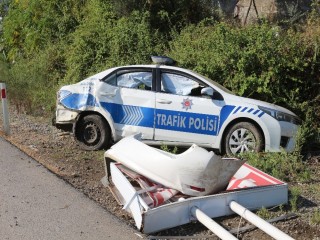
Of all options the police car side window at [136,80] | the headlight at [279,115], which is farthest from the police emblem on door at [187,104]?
the headlight at [279,115]

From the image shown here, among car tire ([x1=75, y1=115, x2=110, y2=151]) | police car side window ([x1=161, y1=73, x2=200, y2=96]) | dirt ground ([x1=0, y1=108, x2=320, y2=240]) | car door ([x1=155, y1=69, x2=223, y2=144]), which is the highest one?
police car side window ([x1=161, y1=73, x2=200, y2=96])

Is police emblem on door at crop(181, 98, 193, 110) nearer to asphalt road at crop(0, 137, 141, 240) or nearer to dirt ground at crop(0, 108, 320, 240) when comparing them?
dirt ground at crop(0, 108, 320, 240)

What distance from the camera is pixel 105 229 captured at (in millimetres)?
5562

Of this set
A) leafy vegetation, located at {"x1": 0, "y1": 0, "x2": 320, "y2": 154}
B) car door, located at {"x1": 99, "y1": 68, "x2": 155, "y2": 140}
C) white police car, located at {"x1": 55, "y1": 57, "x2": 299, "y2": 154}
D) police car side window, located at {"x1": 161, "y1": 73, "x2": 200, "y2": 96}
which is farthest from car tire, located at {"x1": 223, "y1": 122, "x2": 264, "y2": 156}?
car door, located at {"x1": 99, "y1": 68, "x2": 155, "y2": 140}

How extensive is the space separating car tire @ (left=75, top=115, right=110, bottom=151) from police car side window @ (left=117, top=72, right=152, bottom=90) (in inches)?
30.4

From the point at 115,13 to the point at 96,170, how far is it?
24.2 ft

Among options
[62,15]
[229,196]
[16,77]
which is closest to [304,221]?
[229,196]

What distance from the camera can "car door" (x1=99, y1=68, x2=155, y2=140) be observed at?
9039 millimetres

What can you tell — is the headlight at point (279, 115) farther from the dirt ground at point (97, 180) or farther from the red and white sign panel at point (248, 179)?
the red and white sign panel at point (248, 179)

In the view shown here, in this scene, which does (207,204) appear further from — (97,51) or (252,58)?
(97,51)

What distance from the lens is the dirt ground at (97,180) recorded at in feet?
18.3

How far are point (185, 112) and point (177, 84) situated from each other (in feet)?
1.90

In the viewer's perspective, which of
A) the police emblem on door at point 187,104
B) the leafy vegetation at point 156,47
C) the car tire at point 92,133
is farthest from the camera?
the leafy vegetation at point 156,47

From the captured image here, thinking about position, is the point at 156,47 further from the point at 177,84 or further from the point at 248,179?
the point at 248,179
